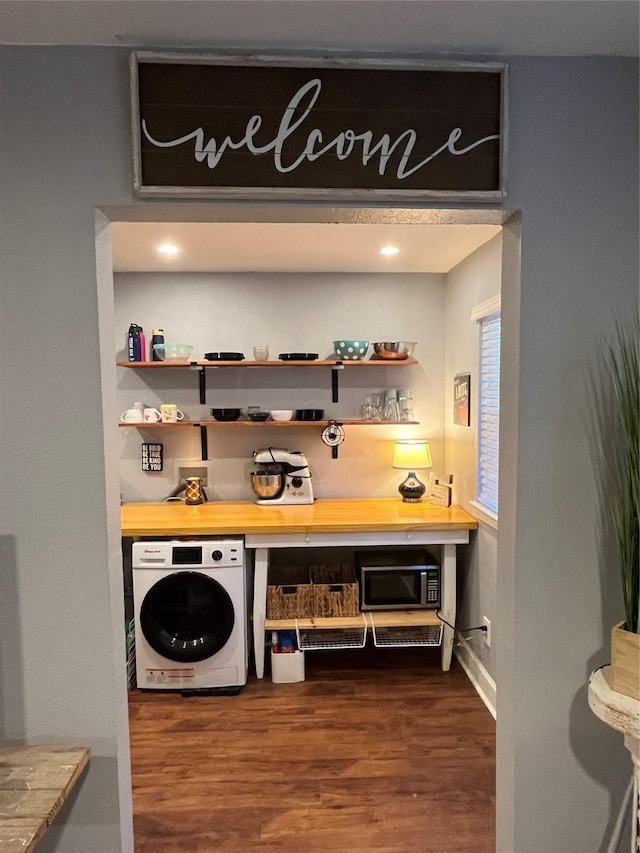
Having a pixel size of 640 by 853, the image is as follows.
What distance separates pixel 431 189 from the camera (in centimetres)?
127

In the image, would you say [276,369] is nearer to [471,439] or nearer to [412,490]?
[412,490]

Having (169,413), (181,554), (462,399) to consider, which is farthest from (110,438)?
(462,399)

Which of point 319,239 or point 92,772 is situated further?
point 319,239

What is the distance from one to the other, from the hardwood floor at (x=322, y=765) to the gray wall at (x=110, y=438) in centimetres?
71

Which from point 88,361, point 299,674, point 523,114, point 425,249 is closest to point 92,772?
point 88,361

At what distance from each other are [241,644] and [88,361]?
2.11m

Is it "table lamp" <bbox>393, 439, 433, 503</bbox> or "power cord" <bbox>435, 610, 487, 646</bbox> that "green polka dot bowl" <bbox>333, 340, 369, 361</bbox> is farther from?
"power cord" <bbox>435, 610, 487, 646</bbox>

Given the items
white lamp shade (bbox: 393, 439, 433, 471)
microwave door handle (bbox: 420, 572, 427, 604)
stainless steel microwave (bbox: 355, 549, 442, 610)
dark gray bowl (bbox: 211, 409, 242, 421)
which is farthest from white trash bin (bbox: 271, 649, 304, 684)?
dark gray bowl (bbox: 211, 409, 242, 421)

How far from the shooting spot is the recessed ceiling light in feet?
9.27

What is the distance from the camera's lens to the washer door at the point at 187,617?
283cm

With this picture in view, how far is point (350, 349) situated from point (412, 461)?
851 mm

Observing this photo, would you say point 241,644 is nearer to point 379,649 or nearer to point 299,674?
point 299,674

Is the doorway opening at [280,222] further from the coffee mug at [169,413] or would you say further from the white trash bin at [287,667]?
the coffee mug at [169,413]

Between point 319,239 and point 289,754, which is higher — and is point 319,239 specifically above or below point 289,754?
above
